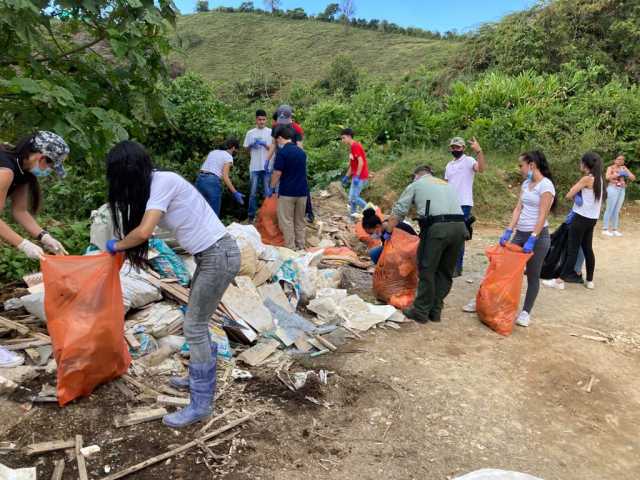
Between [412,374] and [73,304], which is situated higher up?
[73,304]

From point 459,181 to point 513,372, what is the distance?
2.83 meters

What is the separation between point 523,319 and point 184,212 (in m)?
3.98

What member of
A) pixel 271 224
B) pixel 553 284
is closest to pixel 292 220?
pixel 271 224

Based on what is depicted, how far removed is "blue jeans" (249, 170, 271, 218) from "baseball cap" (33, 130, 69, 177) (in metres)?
4.79

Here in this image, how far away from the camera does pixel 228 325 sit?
178 inches

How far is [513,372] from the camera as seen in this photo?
4.47 meters

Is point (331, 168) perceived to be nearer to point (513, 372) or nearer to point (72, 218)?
point (72, 218)

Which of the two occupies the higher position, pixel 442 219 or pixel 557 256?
pixel 442 219

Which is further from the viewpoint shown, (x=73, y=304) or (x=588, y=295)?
(x=588, y=295)

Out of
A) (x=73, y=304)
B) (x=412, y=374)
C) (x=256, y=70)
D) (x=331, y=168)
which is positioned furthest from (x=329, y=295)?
(x=256, y=70)

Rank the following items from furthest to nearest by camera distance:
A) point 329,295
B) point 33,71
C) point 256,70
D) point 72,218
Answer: point 256,70 < point 72,218 < point 329,295 < point 33,71

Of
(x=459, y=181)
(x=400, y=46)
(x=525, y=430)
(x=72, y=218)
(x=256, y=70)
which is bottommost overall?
(x=525, y=430)

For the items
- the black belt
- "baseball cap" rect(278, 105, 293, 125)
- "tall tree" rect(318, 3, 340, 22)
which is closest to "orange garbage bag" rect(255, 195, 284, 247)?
"baseball cap" rect(278, 105, 293, 125)

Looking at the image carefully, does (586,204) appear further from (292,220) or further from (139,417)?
(139,417)
